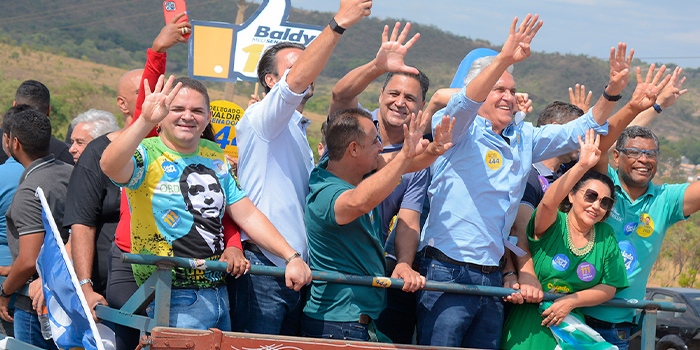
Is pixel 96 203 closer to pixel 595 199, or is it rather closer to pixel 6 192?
pixel 6 192

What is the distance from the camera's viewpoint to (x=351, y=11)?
342cm

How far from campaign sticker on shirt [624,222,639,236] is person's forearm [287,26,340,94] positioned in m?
2.55

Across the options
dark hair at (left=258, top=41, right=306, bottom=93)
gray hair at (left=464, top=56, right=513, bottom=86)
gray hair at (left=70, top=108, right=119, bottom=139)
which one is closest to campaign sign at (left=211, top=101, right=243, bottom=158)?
gray hair at (left=70, top=108, right=119, bottom=139)

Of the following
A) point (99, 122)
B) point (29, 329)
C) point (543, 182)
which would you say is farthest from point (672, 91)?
point (29, 329)

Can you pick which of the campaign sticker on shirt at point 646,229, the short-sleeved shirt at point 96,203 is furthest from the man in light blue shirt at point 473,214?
the short-sleeved shirt at point 96,203

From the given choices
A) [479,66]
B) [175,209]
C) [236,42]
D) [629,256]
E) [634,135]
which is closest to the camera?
[175,209]

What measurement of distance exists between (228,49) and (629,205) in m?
5.99

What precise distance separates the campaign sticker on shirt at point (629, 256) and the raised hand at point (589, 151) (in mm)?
959

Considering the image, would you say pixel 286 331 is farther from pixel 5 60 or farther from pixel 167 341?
pixel 5 60

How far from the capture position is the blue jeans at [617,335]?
409 centimetres

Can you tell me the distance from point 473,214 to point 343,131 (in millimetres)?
926

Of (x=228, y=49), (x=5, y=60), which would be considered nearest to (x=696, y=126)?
(x=5, y=60)

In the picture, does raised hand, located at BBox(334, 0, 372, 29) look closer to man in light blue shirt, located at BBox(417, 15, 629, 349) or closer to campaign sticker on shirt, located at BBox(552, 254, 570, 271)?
man in light blue shirt, located at BBox(417, 15, 629, 349)

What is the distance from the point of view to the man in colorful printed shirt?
126 inches
